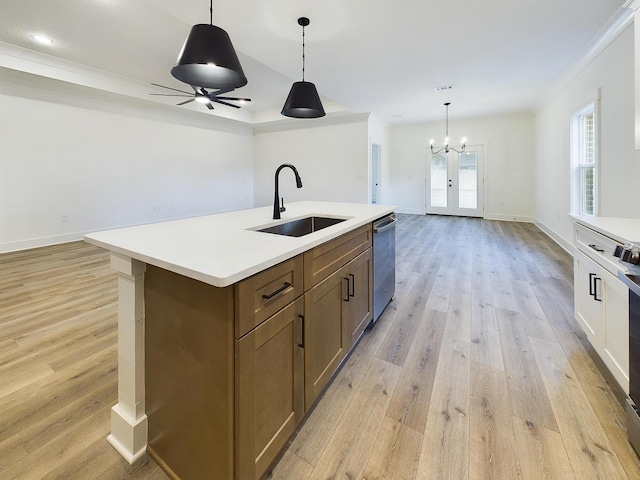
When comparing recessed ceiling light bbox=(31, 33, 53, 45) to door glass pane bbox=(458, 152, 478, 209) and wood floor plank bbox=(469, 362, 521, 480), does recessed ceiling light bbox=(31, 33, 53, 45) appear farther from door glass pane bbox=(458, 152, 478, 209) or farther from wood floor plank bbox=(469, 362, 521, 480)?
door glass pane bbox=(458, 152, 478, 209)

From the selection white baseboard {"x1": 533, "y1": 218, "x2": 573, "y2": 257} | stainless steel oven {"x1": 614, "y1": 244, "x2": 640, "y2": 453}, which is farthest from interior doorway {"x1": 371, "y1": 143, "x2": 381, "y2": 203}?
stainless steel oven {"x1": 614, "y1": 244, "x2": 640, "y2": 453}

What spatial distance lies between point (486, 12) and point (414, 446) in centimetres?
388

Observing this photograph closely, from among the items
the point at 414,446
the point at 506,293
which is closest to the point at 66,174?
the point at 414,446

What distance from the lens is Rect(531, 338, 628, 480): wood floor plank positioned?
1.19m

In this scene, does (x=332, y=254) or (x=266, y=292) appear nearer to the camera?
(x=266, y=292)

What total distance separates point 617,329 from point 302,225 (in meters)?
1.90

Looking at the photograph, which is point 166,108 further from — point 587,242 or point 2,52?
point 587,242

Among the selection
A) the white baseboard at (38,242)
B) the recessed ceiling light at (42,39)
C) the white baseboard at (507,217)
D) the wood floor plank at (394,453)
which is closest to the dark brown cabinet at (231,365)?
the wood floor plank at (394,453)

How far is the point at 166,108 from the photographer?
6520mm

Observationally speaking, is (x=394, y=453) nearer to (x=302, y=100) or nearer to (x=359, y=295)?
(x=359, y=295)

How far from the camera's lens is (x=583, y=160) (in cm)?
443

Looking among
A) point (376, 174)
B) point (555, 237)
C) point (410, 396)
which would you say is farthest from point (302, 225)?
point (376, 174)

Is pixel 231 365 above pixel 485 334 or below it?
above

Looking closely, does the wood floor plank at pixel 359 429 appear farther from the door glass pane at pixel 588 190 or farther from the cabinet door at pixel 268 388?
the door glass pane at pixel 588 190
